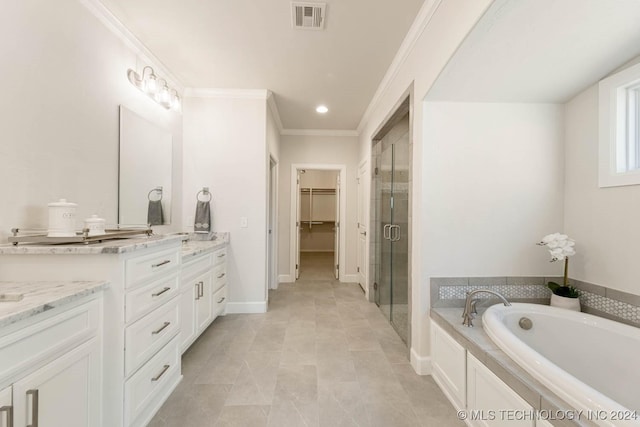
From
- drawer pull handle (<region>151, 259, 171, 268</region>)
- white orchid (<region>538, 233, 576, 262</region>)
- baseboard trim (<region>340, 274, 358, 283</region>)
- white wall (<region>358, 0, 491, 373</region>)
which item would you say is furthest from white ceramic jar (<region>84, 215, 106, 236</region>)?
baseboard trim (<region>340, 274, 358, 283</region>)

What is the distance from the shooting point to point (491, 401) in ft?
4.13

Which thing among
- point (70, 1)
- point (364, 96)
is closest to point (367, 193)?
point (364, 96)

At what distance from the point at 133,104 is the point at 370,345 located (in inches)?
115

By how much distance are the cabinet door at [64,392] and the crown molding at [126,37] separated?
2.09 metres

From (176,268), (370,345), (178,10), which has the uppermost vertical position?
(178,10)

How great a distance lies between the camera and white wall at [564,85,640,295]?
1562mm

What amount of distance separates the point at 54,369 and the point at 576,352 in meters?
2.54

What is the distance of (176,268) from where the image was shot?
→ 5.63ft

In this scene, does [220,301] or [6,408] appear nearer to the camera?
[6,408]

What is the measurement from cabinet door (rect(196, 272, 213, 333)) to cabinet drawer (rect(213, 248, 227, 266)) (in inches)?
6.9

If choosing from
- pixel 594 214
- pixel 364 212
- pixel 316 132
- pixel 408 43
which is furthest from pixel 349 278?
pixel 408 43

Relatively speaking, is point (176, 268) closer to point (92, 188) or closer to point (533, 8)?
point (92, 188)

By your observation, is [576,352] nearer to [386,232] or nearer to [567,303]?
[567,303]

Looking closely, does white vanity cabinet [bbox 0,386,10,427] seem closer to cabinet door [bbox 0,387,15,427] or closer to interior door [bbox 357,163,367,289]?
cabinet door [bbox 0,387,15,427]
